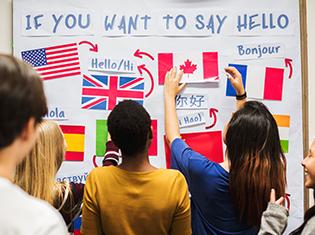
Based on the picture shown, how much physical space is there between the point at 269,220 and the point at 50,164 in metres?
0.62

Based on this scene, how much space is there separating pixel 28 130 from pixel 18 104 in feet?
0.18

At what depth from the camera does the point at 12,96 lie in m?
0.73

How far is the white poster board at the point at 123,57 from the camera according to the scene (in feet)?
6.02

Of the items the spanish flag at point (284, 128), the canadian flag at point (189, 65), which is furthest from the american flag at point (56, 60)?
the spanish flag at point (284, 128)

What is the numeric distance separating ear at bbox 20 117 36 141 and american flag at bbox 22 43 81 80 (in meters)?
1.08

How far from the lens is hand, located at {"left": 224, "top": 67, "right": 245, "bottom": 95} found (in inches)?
71.5

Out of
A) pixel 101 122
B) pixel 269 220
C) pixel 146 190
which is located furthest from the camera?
pixel 101 122

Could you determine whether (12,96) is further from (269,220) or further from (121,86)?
(121,86)

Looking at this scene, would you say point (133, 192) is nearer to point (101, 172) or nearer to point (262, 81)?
point (101, 172)

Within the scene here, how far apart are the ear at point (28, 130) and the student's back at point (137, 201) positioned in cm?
68

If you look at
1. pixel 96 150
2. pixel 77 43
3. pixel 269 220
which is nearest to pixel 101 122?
pixel 96 150

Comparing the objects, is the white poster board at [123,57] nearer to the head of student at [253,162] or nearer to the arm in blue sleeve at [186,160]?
the arm in blue sleeve at [186,160]

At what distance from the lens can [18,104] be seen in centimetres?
74

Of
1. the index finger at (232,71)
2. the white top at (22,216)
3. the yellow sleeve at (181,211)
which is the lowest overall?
the yellow sleeve at (181,211)
